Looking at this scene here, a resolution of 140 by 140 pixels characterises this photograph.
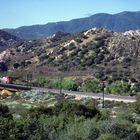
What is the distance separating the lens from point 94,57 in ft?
471

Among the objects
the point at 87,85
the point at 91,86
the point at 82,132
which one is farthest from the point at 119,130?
the point at 87,85

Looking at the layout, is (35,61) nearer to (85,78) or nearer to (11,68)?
(11,68)

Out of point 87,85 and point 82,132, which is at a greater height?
point 82,132

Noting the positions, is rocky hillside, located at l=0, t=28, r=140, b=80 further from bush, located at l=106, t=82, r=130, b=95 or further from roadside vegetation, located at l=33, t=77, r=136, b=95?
bush, located at l=106, t=82, r=130, b=95

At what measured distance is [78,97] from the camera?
94125mm

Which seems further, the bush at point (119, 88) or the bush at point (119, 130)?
the bush at point (119, 88)

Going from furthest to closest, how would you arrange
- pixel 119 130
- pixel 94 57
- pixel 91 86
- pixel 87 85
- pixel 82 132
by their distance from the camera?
pixel 94 57 < pixel 87 85 < pixel 91 86 < pixel 119 130 < pixel 82 132

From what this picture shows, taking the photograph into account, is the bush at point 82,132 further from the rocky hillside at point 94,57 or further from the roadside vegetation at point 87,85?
the rocky hillside at point 94,57

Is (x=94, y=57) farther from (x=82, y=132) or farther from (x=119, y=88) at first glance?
(x=82, y=132)

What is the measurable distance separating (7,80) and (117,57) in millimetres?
33255

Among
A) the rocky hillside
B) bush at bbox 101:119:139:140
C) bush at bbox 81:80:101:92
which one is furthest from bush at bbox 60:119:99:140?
the rocky hillside

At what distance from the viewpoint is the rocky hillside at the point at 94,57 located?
130m

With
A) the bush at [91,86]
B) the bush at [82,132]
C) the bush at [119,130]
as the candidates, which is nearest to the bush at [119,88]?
the bush at [91,86]

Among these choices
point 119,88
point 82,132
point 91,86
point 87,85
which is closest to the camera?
point 82,132
